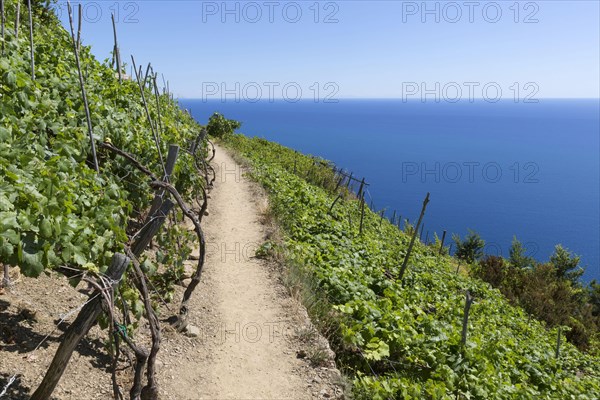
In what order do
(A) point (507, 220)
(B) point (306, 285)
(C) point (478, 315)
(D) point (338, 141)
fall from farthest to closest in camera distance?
(D) point (338, 141) → (A) point (507, 220) → (C) point (478, 315) → (B) point (306, 285)

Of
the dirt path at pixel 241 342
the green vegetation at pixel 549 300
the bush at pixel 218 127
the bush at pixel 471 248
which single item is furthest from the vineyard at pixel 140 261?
the bush at pixel 471 248

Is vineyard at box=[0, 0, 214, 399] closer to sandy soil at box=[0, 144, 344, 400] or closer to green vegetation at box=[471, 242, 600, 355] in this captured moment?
sandy soil at box=[0, 144, 344, 400]

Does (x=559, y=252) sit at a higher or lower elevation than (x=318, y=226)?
lower

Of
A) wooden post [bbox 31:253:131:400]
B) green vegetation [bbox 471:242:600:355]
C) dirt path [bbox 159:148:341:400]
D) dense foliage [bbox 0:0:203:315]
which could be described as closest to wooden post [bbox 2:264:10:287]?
dense foliage [bbox 0:0:203:315]

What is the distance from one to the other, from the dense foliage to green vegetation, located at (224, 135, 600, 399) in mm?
3393

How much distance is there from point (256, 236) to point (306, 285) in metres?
3.95

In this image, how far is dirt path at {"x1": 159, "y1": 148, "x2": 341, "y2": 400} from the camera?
6.28 metres

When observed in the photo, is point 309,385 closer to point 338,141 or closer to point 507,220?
point 507,220

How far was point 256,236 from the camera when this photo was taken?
12766mm

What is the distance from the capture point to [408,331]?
786 cm

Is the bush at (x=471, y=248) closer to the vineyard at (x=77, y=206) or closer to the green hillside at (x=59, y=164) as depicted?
the green hillside at (x=59, y=164)

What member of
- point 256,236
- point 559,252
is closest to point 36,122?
point 256,236

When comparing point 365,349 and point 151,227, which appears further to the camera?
point 365,349

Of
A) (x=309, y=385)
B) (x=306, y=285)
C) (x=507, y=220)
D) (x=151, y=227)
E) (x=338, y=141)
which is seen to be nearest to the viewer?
(x=151, y=227)
